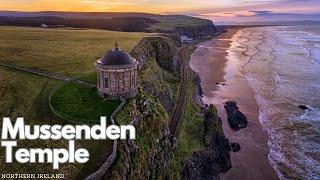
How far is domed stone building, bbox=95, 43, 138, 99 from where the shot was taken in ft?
127

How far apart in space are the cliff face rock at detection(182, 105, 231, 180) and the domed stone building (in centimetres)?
1305

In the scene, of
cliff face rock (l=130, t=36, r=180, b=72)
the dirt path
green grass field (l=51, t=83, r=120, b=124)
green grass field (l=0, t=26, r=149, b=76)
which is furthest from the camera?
cliff face rock (l=130, t=36, r=180, b=72)

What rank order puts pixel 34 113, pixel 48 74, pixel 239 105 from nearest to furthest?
pixel 34 113
pixel 48 74
pixel 239 105

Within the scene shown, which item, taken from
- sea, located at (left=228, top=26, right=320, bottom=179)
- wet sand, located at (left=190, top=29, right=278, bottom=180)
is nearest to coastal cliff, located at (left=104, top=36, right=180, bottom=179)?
wet sand, located at (left=190, top=29, right=278, bottom=180)

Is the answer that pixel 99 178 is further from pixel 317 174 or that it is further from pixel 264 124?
pixel 264 124

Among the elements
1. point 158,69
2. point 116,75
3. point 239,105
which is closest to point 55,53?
point 158,69

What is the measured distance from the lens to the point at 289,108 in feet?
208

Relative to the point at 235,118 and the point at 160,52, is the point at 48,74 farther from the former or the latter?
the point at 160,52

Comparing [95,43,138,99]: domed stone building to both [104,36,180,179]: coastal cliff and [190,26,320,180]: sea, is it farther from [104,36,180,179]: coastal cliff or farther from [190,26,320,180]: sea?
[190,26,320,180]: sea

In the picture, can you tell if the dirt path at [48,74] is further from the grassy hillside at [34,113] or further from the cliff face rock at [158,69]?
the cliff face rock at [158,69]

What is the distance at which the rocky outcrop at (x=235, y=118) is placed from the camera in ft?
184

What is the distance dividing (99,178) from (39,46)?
61088 millimetres

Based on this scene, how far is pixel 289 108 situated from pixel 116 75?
4150cm

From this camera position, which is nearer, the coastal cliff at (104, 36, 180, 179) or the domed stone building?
the coastal cliff at (104, 36, 180, 179)
